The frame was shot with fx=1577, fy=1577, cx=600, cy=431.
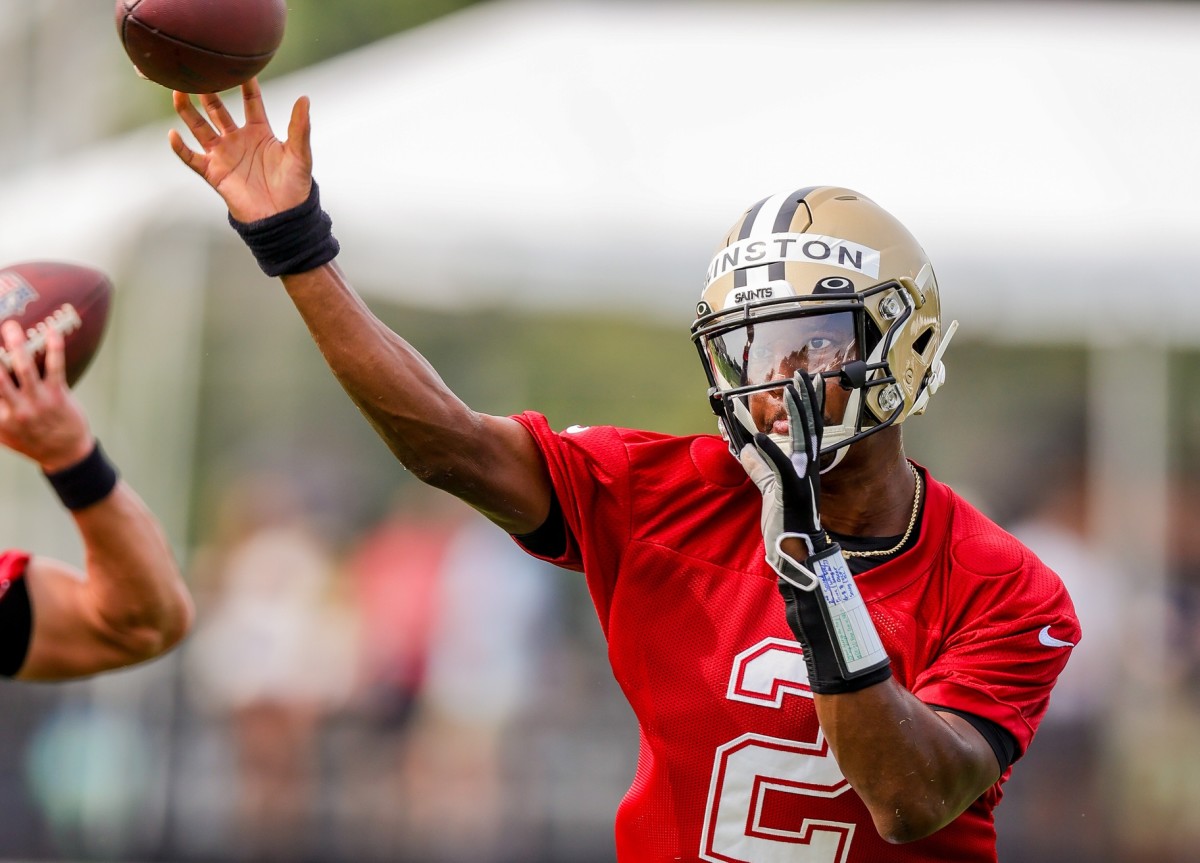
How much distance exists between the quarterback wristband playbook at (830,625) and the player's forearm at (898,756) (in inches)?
1.3

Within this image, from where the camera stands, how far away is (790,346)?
3.37 metres

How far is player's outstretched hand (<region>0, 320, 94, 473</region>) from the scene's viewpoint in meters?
3.97

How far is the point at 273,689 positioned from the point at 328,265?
249 inches

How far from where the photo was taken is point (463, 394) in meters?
15.1

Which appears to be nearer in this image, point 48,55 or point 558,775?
point 558,775

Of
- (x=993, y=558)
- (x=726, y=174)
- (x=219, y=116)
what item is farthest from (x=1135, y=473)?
(x=219, y=116)

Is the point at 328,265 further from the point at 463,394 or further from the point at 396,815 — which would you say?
the point at 463,394

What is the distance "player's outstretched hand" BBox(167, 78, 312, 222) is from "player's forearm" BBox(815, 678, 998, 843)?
1446 mm

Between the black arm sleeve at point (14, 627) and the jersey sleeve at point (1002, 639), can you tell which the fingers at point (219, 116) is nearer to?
the black arm sleeve at point (14, 627)

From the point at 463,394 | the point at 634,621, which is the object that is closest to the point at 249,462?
the point at 463,394

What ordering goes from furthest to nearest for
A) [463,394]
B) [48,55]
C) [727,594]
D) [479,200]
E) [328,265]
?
[463,394], [48,55], [479,200], [727,594], [328,265]

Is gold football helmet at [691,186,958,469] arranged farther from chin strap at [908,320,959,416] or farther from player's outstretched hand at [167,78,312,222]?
player's outstretched hand at [167,78,312,222]

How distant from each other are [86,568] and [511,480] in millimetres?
1538

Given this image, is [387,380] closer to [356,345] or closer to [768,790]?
[356,345]
